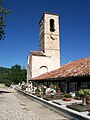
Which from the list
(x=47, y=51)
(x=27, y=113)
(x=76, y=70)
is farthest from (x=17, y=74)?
(x=27, y=113)

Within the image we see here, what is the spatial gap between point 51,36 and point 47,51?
3.09 metres

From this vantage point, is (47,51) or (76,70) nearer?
(76,70)

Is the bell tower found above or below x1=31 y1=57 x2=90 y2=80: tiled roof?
above

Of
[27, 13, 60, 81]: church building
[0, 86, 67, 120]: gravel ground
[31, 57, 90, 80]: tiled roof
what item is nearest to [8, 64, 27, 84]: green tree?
[27, 13, 60, 81]: church building

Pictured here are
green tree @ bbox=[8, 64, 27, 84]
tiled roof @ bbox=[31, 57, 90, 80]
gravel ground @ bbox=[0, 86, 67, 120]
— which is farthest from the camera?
green tree @ bbox=[8, 64, 27, 84]

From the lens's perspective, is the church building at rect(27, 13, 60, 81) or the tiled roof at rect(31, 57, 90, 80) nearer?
the tiled roof at rect(31, 57, 90, 80)

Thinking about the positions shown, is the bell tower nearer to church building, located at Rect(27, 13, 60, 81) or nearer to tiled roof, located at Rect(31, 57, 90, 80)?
church building, located at Rect(27, 13, 60, 81)

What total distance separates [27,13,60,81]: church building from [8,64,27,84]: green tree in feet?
82.8

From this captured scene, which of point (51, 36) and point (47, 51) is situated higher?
point (51, 36)

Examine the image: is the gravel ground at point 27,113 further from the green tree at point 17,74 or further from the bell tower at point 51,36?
the green tree at point 17,74

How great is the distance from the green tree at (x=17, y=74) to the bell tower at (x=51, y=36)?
2554 cm

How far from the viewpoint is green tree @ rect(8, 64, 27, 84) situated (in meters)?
69.6

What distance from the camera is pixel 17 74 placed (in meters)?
70.1

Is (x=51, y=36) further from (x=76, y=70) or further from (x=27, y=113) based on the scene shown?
(x=27, y=113)
